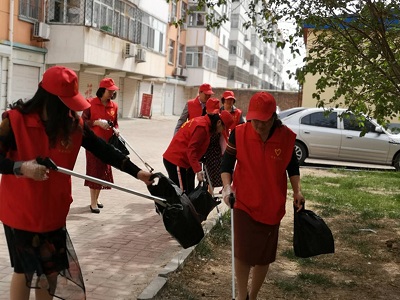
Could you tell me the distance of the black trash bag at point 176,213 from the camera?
146 inches

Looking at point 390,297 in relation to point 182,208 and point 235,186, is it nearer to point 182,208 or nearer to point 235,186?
point 235,186

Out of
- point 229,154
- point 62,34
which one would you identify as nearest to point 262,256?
point 229,154

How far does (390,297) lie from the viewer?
16.7 feet

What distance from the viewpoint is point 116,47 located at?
25.8m

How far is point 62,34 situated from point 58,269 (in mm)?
20024

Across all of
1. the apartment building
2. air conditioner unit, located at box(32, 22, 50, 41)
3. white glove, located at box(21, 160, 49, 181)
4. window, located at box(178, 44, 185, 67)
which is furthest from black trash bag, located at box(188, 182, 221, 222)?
window, located at box(178, 44, 185, 67)

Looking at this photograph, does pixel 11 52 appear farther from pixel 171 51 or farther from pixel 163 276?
pixel 171 51

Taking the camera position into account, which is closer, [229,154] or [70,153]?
[70,153]

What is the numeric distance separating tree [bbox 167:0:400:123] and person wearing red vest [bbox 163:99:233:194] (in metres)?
1.24

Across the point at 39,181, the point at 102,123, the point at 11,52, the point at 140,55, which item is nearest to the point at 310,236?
the point at 39,181

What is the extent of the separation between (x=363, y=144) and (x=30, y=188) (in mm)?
12831

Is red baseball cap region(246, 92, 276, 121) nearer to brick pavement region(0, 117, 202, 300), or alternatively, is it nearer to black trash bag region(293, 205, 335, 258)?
black trash bag region(293, 205, 335, 258)

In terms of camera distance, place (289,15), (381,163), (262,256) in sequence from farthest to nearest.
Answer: (381,163), (289,15), (262,256)

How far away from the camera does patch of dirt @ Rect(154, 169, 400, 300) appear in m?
5.02
